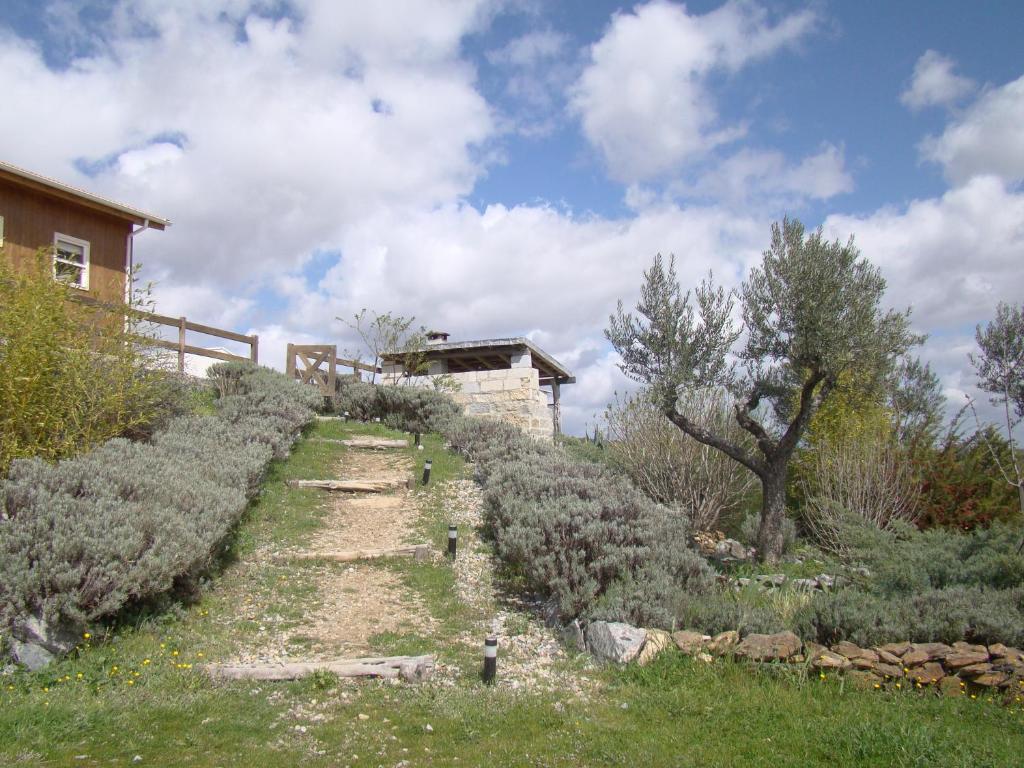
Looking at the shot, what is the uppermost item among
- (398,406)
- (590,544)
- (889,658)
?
(398,406)

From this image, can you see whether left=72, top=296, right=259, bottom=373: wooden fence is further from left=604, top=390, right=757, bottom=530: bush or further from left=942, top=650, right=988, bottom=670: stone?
left=942, top=650, right=988, bottom=670: stone

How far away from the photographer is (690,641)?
6273 millimetres

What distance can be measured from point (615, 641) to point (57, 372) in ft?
24.5

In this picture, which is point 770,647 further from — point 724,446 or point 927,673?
point 724,446

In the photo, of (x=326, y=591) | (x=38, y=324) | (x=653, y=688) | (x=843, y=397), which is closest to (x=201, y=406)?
(x=38, y=324)

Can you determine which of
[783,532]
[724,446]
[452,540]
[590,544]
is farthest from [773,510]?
[452,540]

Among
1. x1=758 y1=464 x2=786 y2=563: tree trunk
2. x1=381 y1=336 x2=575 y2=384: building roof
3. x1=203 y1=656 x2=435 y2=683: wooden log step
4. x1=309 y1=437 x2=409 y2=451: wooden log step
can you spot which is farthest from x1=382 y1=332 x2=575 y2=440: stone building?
x1=203 y1=656 x2=435 y2=683: wooden log step

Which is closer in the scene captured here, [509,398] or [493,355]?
[509,398]

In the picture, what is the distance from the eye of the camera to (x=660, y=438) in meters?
14.4

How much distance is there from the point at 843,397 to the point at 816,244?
4.91m

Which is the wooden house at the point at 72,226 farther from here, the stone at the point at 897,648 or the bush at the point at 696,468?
the stone at the point at 897,648

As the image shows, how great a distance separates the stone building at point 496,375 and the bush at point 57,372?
9.08 metres

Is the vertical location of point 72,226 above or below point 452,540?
above

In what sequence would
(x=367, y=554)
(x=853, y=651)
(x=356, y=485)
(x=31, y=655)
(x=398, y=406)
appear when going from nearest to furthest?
(x=31, y=655)
(x=853, y=651)
(x=367, y=554)
(x=356, y=485)
(x=398, y=406)
